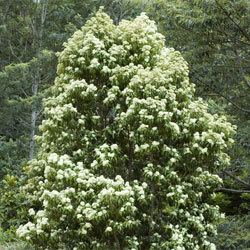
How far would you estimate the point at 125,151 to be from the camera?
7.46 meters

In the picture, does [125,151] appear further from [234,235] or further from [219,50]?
[219,50]

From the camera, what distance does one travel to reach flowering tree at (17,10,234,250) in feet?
21.9

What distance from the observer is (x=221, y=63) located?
9469 mm

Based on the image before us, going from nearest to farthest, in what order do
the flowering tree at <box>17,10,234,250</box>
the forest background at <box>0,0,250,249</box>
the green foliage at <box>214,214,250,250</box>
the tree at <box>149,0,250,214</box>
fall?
the flowering tree at <box>17,10,234,250</box>, the tree at <box>149,0,250,214</box>, the forest background at <box>0,0,250,249</box>, the green foliage at <box>214,214,250,250</box>

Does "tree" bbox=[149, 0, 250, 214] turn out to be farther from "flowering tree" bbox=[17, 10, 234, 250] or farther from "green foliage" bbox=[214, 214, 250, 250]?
"flowering tree" bbox=[17, 10, 234, 250]

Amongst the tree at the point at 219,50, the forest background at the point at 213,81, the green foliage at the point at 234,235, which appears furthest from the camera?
the green foliage at the point at 234,235

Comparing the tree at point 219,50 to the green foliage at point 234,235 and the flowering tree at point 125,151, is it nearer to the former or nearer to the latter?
the green foliage at point 234,235

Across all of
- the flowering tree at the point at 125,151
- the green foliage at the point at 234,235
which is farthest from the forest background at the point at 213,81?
the flowering tree at the point at 125,151

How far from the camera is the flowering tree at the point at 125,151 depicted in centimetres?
668

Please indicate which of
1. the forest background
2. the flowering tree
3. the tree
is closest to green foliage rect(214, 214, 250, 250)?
the forest background

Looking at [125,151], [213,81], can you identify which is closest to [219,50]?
[213,81]

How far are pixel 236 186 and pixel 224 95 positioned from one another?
2.36 metres

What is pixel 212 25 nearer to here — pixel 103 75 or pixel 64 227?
pixel 103 75

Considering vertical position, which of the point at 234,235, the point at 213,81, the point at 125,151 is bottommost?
the point at 234,235
